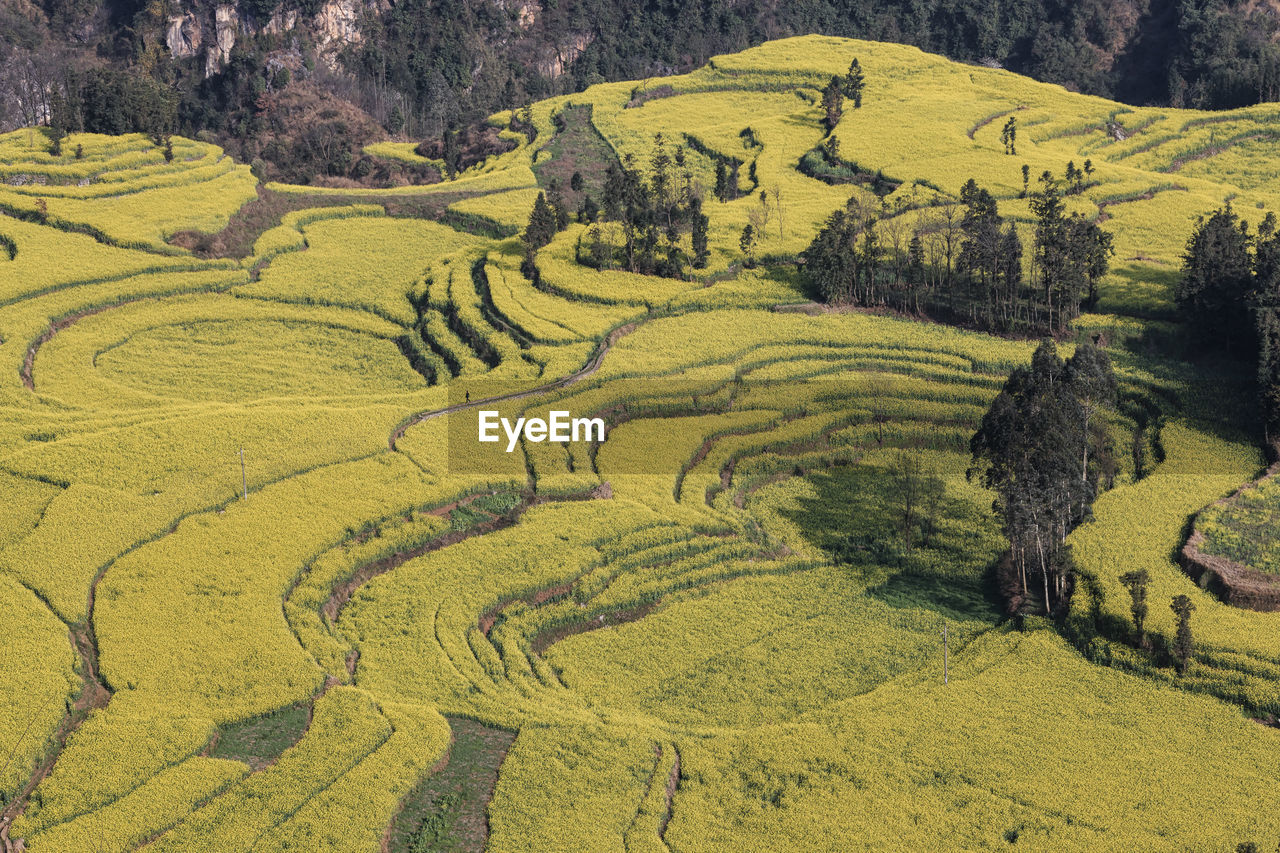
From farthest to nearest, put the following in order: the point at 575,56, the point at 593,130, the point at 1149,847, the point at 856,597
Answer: the point at 575,56, the point at 593,130, the point at 856,597, the point at 1149,847

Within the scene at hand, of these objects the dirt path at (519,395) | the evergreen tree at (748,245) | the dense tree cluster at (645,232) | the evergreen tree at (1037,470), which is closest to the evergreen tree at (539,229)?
the dense tree cluster at (645,232)

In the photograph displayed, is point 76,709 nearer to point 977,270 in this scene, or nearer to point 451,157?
point 977,270

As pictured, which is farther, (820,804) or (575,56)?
(575,56)

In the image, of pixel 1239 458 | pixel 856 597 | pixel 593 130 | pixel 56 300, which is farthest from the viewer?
pixel 593 130

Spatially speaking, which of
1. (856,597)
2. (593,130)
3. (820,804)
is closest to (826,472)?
(856,597)

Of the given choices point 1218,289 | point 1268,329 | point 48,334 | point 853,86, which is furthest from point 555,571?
point 853,86

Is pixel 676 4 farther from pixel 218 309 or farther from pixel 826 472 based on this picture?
pixel 826 472

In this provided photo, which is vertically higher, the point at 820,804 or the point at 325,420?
the point at 325,420

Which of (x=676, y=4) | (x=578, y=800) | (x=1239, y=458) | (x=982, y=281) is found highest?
(x=676, y=4)
